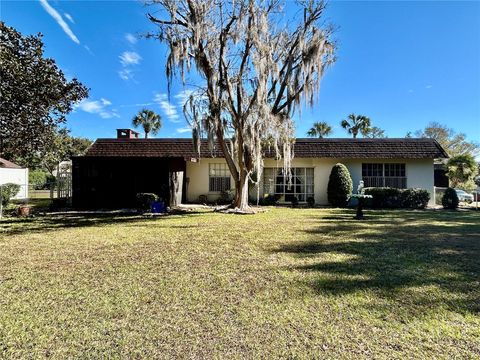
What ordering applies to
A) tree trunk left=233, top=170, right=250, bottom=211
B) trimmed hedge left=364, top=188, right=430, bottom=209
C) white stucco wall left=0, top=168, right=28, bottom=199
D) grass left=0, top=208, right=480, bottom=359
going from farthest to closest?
white stucco wall left=0, top=168, right=28, bottom=199
trimmed hedge left=364, top=188, right=430, bottom=209
tree trunk left=233, top=170, right=250, bottom=211
grass left=0, top=208, right=480, bottom=359

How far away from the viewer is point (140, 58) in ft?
49.0

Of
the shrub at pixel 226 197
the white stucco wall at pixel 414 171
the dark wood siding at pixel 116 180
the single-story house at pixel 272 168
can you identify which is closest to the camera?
the dark wood siding at pixel 116 180

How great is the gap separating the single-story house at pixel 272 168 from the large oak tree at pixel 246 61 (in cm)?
374

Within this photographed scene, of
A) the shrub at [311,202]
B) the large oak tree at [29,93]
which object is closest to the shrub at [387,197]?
the shrub at [311,202]

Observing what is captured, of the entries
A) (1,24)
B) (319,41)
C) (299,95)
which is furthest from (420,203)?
(1,24)

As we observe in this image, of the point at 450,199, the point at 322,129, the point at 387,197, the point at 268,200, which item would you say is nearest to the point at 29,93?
the point at 268,200

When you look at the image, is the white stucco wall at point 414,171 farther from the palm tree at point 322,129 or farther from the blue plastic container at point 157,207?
the palm tree at point 322,129

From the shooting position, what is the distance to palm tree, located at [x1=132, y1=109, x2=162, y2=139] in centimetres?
3250

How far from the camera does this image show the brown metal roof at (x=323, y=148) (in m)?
16.7

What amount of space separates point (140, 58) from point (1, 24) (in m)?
5.43

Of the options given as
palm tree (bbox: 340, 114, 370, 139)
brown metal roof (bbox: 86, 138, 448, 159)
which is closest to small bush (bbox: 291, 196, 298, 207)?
brown metal roof (bbox: 86, 138, 448, 159)

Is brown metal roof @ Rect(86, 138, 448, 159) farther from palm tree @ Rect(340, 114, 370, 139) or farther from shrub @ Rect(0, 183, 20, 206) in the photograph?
palm tree @ Rect(340, 114, 370, 139)

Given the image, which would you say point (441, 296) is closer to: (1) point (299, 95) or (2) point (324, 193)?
(1) point (299, 95)

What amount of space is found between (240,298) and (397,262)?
312cm
